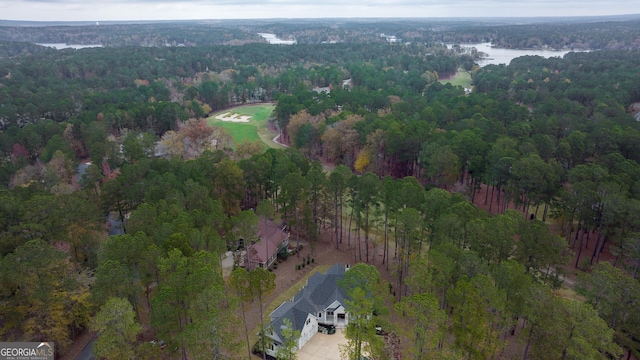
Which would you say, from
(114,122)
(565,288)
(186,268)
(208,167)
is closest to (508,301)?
(565,288)

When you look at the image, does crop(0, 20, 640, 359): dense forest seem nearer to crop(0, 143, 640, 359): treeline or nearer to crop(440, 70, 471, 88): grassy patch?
crop(0, 143, 640, 359): treeline

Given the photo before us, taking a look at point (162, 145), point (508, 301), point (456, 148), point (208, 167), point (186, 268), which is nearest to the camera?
point (508, 301)

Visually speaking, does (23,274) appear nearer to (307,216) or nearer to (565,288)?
(307,216)

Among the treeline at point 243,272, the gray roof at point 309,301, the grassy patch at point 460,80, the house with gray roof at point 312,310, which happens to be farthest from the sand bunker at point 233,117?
the grassy patch at point 460,80

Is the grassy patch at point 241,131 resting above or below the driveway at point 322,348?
above

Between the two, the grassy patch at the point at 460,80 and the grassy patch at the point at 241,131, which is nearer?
the grassy patch at the point at 241,131

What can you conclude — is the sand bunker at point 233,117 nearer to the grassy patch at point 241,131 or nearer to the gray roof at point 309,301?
the grassy patch at point 241,131

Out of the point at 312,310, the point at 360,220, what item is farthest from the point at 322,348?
the point at 360,220
